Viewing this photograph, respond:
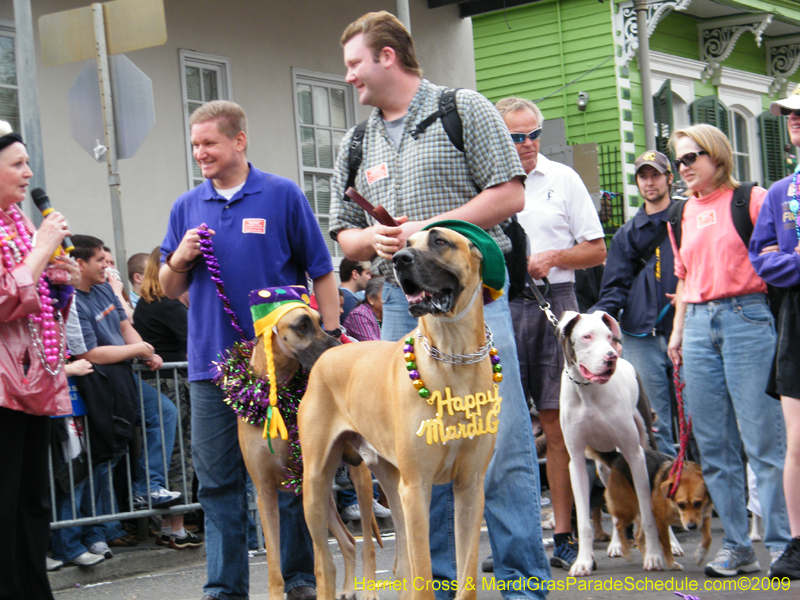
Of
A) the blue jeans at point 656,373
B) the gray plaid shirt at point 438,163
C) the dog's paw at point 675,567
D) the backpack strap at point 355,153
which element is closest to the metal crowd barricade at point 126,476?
the backpack strap at point 355,153

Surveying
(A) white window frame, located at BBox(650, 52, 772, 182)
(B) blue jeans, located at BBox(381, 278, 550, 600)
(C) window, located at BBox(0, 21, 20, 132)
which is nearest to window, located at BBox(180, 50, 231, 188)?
Result: (C) window, located at BBox(0, 21, 20, 132)

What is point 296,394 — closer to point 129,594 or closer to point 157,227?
point 129,594

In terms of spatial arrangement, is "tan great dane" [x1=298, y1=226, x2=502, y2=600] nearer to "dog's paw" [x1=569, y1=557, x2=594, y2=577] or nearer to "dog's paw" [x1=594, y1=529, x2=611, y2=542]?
"dog's paw" [x1=569, y1=557, x2=594, y2=577]

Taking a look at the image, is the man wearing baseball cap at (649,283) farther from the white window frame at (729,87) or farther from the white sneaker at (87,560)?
the white window frame at (729,87)

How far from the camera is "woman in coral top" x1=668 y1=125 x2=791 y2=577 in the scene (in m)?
5.12

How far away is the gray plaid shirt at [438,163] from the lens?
159 inches

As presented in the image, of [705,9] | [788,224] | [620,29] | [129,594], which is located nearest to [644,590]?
[788,224]

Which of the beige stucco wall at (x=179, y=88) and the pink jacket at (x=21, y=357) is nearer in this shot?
the pink jacket at (x=21, y=357)

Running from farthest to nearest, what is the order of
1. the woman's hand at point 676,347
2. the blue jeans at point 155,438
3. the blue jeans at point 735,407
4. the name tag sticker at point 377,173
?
the blue jeans at point 155,438
the woman's hand at point 676,347
the blue jeans at point 735,407
the name tag sticker at point 377,173

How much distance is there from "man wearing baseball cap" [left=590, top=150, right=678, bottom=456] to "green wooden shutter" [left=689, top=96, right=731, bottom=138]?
1109 cm

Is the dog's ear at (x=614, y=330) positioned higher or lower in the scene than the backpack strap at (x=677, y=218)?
lower

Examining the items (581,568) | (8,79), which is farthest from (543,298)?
(8,79)

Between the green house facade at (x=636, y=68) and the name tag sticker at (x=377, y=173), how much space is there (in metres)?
11.7

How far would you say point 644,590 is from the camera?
491 cm
